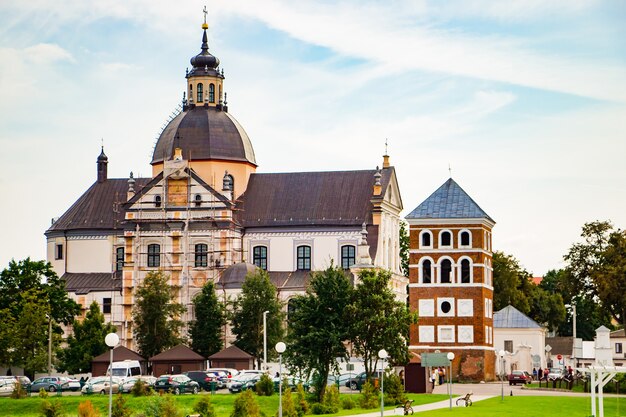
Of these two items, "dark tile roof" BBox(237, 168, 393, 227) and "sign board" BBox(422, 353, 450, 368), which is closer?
"sign board" BBox(422, 353, 450, 368)

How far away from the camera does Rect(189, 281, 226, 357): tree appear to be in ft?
348

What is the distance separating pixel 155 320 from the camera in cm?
10562

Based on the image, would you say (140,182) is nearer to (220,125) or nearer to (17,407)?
(220,125)

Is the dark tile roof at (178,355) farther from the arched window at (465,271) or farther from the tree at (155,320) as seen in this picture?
the arched window at (465,271)

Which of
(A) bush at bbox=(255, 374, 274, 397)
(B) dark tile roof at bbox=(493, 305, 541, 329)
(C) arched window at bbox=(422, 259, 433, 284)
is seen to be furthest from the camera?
(B) dark tile roof at bbox=(493, 305, 541, 329)

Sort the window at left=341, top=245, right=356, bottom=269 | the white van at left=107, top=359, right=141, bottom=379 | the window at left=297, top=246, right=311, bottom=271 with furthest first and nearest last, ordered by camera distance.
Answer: the window at left=297, top=246, right=311, bottom=271, the window at left=341, top=245, right=356, bottom=269, the white van at left=107, top=359, right=141, bottom=379

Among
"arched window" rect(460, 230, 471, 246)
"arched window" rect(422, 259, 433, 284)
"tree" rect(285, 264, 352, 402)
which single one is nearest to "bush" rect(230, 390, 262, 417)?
"tree" rect(285, 264, 352, 402)

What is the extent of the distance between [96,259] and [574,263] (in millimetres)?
41625

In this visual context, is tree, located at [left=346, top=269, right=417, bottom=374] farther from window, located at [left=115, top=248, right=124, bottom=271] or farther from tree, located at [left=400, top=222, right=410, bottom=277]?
tree, located at [left=400, top=222, right=410, bottom=277]

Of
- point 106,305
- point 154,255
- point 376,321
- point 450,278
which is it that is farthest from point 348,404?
point 106,305

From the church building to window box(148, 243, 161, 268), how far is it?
0.08 metres

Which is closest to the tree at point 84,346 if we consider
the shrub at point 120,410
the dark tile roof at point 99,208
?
the dark tile roof at point 99,208

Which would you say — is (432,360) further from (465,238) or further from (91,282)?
(91,282)

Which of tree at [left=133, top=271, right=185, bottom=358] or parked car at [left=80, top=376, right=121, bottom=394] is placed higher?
tree at [left=133, top=271, right=185, bottom=358]
